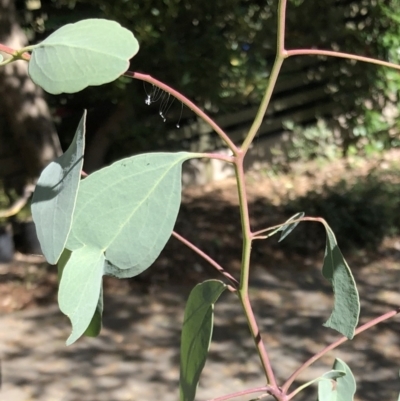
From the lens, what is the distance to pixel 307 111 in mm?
5469

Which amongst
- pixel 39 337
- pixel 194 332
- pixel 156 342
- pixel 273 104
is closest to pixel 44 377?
pixel 39 337

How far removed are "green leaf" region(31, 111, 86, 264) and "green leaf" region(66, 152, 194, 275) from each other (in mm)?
25

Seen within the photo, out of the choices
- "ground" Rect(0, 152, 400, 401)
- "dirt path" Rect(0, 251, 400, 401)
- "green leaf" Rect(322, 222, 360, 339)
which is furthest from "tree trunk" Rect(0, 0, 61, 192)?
"green leaf" Rect(322, 222, 360, 339)

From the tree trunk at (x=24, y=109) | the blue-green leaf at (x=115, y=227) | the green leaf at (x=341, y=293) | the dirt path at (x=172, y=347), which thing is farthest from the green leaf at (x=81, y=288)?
the tree trunk at (x=24, y=109)

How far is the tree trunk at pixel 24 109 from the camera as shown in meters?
3.67

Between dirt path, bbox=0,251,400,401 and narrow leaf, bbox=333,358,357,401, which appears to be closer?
narrow leaf, bbox=333,358,357,401

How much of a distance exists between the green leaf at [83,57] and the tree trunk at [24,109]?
3425 mm

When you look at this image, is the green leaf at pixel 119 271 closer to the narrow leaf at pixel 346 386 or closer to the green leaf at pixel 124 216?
the green leaf at pixel 124 216

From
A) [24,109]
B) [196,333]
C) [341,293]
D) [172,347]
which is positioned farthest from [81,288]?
[24,109]

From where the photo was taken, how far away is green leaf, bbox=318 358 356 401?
25.8 inches

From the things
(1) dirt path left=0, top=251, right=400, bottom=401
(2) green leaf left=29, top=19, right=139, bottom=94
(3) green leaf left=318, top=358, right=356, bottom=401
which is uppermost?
(2) green leaf left=29, top=19, right=139, bottom=94

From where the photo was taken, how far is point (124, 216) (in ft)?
1.66

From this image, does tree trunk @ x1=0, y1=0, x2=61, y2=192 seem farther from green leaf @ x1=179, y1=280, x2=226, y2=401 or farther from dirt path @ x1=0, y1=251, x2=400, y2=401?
green leaf @ x1=179, y1=280, x2=226, y2=401

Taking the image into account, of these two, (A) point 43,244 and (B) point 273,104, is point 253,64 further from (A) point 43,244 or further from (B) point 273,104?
(A) point 43,244
